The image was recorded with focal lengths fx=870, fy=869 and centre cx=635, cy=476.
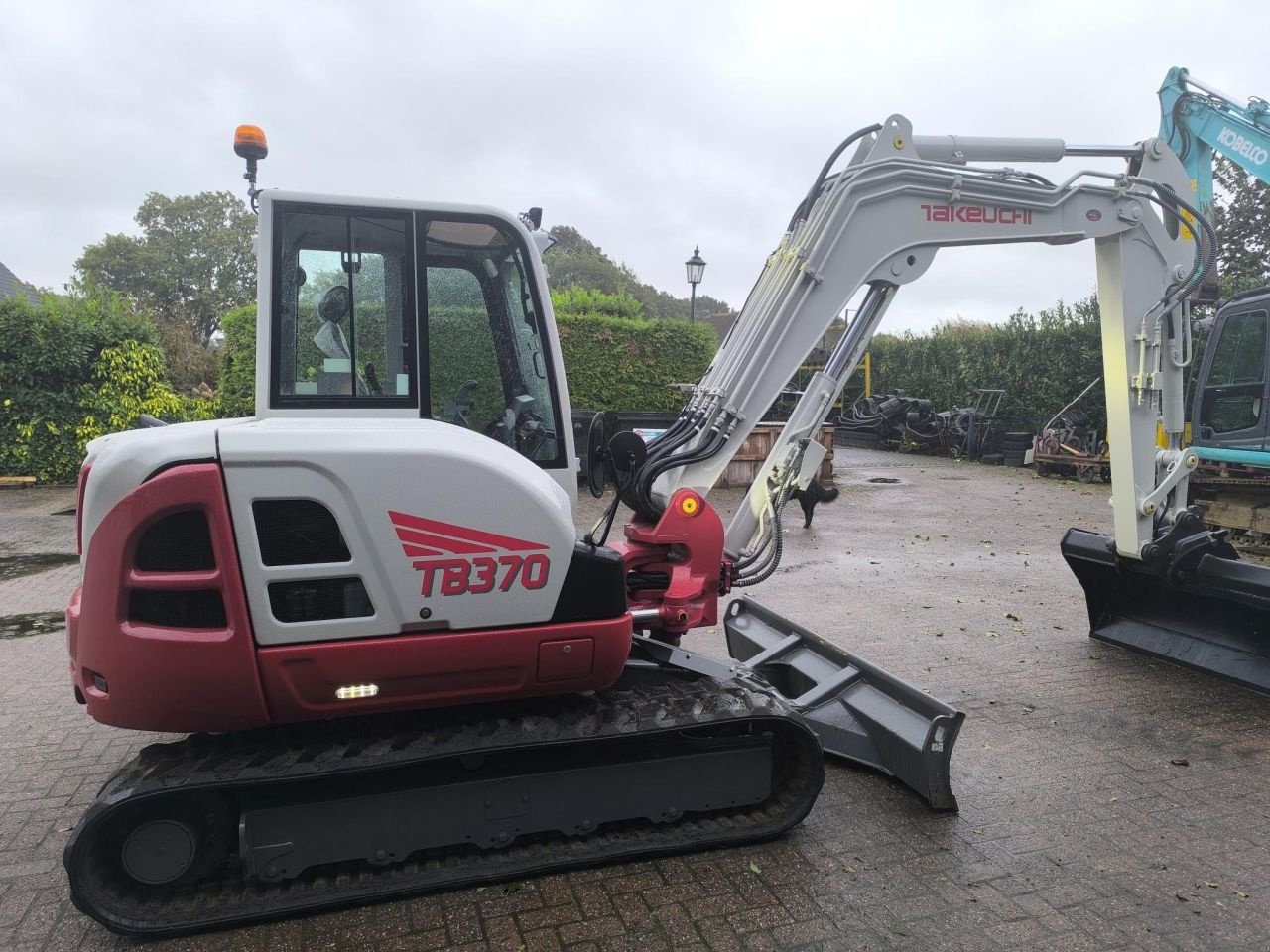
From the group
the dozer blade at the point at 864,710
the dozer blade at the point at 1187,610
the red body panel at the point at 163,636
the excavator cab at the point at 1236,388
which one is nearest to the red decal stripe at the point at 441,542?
the red body panel at the point at 163,636

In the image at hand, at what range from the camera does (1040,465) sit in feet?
54.9

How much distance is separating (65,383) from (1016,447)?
17.4 m

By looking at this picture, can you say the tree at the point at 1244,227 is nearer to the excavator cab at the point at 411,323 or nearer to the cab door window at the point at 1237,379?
the cab door window at the point at 1237,379

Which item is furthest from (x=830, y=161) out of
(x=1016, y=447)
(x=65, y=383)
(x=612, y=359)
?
(x=1016, y=447)

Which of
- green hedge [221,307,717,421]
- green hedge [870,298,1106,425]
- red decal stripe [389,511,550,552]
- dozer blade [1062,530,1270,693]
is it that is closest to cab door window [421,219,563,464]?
red decal stripe [389,511,550,552]

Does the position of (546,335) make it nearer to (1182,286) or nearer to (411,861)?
(411,861)

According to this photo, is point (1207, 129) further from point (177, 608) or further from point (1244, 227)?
point (1244, 227)

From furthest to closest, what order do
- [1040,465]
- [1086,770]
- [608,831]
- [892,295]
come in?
[1040,465] → [892,295] → [1086,770] → [608,831]

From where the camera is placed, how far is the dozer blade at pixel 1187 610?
490cm

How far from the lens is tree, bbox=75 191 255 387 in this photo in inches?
1697

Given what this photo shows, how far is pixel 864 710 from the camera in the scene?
13.0 feet

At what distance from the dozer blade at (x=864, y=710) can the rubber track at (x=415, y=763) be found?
20.7 inches

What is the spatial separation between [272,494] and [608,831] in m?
1.77

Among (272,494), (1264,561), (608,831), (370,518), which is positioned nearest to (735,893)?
(608,831)
